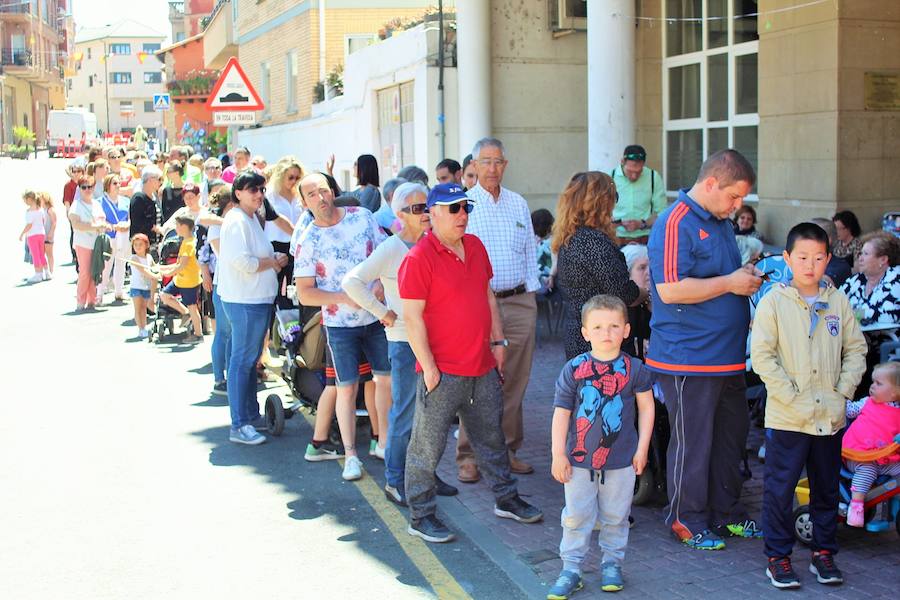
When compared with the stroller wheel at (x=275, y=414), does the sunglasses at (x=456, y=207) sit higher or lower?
higher

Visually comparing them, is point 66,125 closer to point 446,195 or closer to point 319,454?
point 319,454

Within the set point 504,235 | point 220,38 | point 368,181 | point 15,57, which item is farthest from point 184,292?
point 15,57

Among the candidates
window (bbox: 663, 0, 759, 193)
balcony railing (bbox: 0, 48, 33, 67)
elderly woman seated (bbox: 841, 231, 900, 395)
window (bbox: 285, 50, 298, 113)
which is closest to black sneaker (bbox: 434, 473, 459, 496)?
elderly woman seated (bbox: 841, 231, 900, 395)

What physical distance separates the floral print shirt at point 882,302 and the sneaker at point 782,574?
7.25 feet

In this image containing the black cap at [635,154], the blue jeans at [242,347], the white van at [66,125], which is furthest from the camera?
the white van at [66,125]

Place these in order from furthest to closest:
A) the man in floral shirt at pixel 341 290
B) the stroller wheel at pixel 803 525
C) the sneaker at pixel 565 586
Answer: the man in floral shirt at pixel 341 290, the stroller wheel at pixel 803 525, the sneaker at pixel 565 586

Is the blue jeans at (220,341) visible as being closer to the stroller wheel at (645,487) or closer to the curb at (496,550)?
the curb at (496,550)

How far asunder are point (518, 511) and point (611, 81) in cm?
708

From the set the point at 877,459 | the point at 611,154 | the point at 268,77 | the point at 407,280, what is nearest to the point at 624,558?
the point at 877,459

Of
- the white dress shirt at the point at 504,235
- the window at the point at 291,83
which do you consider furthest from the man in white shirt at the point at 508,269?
the window at the point at 291,83

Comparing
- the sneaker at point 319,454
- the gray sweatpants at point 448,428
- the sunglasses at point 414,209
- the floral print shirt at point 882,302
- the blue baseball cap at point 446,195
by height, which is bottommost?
the sneaker at point 319,454

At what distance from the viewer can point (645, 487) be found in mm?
6625

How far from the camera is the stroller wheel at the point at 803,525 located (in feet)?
19.3

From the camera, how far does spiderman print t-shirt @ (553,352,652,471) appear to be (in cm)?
539
